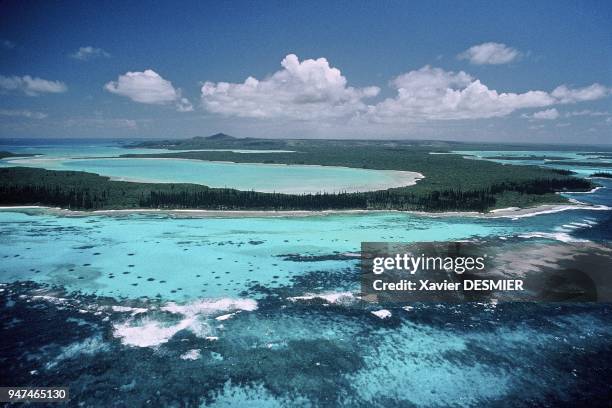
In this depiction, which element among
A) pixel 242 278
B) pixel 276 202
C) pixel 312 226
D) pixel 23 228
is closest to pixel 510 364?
pixel 242 278

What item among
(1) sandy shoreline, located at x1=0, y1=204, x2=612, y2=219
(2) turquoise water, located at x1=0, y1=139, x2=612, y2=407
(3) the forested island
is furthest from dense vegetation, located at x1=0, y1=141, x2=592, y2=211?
(2) turquoise water, located at x1=0, y1=139, x2=612, y2=407

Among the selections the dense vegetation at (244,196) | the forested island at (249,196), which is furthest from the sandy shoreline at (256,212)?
the dense vegetation at (244,196)

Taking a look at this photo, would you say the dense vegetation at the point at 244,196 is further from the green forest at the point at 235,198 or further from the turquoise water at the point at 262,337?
the turquoise water at the point at 262,337

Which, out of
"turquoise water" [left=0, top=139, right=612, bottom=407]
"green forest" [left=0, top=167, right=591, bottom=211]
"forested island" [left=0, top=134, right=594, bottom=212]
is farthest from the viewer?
"forested island" [left=0, top=134, right=594, bottom=212]

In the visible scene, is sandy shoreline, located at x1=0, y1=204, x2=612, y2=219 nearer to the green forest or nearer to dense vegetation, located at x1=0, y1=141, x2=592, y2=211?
the green forest

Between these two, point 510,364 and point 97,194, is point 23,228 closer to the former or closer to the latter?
point 97,194

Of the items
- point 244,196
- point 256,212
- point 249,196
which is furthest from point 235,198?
point 256,212

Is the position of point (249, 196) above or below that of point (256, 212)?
above

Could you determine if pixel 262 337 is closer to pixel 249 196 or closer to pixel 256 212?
pixel 256 212

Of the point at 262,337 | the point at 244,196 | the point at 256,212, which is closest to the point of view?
the point at 262,337
